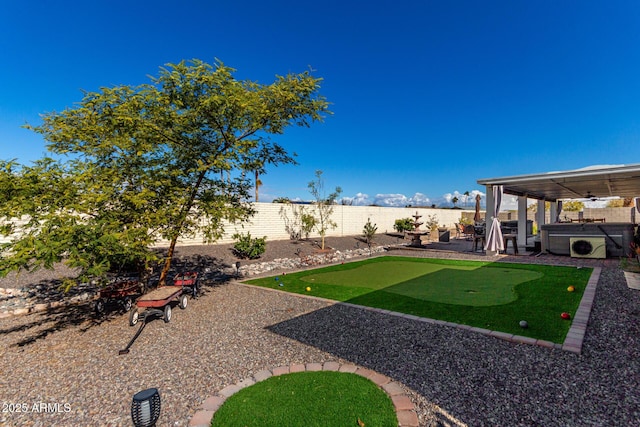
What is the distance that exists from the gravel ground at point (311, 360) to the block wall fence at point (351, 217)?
12.8ft

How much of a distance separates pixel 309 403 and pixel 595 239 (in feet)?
38.8

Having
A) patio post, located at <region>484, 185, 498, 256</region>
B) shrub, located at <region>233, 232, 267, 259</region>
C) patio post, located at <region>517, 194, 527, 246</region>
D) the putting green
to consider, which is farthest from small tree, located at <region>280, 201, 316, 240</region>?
patio post, located at <region>517, 194, 527, 246</region>

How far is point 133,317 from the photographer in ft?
15.3

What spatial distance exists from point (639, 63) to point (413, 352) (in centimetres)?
1772

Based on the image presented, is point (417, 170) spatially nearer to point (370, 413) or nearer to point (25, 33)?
point (25, 33)

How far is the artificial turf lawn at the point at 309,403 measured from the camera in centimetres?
226

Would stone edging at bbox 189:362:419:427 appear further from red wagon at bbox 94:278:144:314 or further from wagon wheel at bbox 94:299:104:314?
wagon wheel at bbox 94:299:104:314

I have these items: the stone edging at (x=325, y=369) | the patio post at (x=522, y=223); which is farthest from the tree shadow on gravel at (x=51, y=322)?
the patio post at (x=522, y=223)

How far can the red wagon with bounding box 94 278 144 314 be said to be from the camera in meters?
5.17

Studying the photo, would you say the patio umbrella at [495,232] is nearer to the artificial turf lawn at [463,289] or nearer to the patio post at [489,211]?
the patio post at [489,211]

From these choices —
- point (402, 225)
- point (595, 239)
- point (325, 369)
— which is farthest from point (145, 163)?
point (402, 225)

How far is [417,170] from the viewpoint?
34.1 m

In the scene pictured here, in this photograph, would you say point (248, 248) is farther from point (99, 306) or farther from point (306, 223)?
point (99, 306)

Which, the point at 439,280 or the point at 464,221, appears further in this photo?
the point at 464,221
